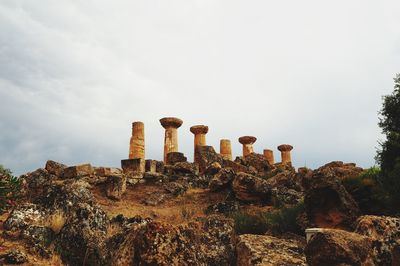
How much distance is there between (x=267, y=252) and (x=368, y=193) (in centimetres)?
651

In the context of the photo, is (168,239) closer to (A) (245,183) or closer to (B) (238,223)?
(B) (238,223)

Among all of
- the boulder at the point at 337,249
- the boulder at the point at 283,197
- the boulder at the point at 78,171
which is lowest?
the boulder at the point at 337,249

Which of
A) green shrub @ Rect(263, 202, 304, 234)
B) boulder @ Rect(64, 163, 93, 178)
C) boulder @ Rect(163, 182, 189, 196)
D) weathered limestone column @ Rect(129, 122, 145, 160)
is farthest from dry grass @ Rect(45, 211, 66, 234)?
weathered limestone column @ Rect(129, 122, 145, 160)

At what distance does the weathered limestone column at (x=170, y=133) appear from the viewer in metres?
31.4

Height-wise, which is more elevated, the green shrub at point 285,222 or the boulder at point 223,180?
the boulder at point 223,180

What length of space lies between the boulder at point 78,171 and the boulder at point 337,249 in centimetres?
1756

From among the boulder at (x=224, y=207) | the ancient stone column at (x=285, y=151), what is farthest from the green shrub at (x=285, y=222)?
the ancient stone column at (x=285, y=151)

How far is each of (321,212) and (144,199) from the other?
1037cm

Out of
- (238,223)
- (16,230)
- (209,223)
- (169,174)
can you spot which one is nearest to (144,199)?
(169,174)

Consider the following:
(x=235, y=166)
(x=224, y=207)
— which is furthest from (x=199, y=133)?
(x=224, y=207)

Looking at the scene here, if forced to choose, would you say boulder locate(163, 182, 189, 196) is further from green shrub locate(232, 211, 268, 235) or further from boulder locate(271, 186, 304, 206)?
green shrub locate(232, 211, 268, 235)

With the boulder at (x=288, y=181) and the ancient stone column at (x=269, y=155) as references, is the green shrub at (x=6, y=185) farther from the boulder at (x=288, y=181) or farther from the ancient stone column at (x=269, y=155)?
the ancient stone column at (x=269, y=155)

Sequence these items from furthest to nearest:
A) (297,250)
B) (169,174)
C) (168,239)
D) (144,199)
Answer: (169,174) < (144,199) < (297,250) < (168,239)

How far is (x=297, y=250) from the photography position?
293 inches
